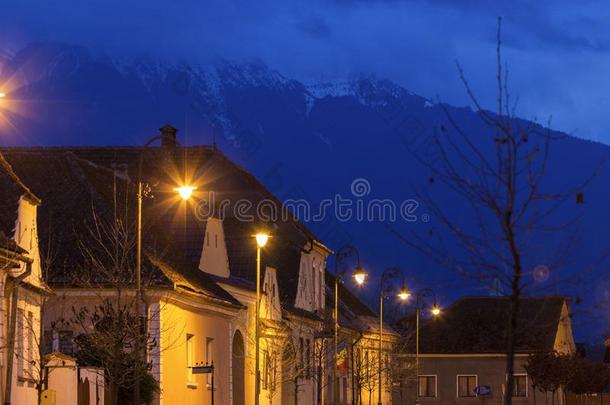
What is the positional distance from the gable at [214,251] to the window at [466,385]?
1676 inches

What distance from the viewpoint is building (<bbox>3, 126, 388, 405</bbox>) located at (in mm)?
37375

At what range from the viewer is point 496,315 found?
321 ft

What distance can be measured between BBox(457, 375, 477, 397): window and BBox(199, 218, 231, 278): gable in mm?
42560

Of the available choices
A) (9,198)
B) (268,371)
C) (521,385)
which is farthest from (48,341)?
(521,385)

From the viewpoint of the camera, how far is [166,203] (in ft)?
174

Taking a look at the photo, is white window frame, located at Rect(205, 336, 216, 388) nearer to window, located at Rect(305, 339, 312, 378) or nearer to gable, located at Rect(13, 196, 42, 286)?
window, located at Rect(305, 339, 312, 378)

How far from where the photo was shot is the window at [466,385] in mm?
91188

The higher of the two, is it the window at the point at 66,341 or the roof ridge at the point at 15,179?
the roof ridge at the point at 15,179

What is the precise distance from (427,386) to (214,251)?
45.3m

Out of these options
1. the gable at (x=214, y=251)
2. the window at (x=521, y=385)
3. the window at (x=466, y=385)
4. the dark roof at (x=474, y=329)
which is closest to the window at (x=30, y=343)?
the gable at (x=214, y=251)

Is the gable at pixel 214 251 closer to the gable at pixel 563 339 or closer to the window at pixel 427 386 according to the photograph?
the window at pixel 427 386

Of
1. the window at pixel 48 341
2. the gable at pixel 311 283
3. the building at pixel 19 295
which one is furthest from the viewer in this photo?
the gable at pixel 311 283

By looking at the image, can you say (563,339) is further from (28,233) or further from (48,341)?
→ (28,233)

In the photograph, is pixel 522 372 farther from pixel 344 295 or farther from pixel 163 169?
pixel 163 169
